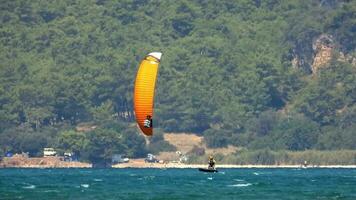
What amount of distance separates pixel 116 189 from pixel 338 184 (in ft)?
82.4

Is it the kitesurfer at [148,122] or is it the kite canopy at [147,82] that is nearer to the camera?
the kite canopy at [147,82]

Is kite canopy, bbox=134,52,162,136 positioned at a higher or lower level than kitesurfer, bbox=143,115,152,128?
higher

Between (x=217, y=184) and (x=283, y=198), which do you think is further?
(x=217, y=184)

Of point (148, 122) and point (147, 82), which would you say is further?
point (148, 122)

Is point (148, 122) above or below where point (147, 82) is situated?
below

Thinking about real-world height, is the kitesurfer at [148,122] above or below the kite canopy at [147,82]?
below

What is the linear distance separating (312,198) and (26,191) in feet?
76.7

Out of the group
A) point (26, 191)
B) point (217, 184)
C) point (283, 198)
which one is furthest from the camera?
point (217, 184)

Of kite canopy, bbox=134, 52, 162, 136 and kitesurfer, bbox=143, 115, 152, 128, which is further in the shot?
kitesurfer, bbox=143, 115, 152, 128

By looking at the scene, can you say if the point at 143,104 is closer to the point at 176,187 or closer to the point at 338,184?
the point at 176,187

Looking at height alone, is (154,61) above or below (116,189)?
above

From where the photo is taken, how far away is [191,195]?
11906 cm

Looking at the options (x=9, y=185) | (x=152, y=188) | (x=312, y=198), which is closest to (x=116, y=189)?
(x=152, y=188)

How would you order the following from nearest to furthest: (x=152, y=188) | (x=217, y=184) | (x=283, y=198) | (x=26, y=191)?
(x=283, y=198) → (x=26, y=191) → (x=152, y=188) → (x=217, y=184)
